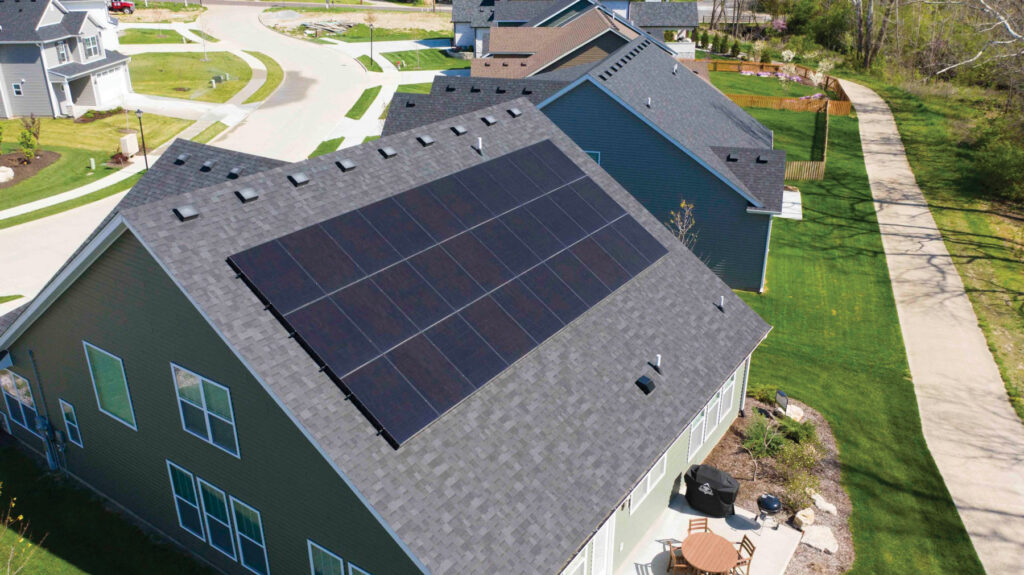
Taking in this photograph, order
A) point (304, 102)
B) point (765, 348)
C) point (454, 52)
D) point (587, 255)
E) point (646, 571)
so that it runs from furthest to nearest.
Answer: point (454, 52) < point (304, 102) < point (765, 348) < point (587, 255) < point (646, 571)

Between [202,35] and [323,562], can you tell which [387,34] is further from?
[323,562]

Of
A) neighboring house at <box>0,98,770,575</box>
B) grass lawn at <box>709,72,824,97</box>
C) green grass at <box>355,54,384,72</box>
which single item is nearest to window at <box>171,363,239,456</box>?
neighboring house at <box>0,98,770,575</box>

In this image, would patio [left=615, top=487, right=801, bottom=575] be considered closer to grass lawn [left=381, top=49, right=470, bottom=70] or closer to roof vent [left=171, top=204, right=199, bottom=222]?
roof vent [left=171, top=204, right=199, bottom=222]

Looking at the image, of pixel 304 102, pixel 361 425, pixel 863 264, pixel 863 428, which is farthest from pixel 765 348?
pixel 304 102

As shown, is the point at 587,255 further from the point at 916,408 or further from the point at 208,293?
the point at 916,408

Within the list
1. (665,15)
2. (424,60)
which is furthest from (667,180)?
(424,60)

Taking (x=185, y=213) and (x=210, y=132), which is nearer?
(x=185, y=213)
